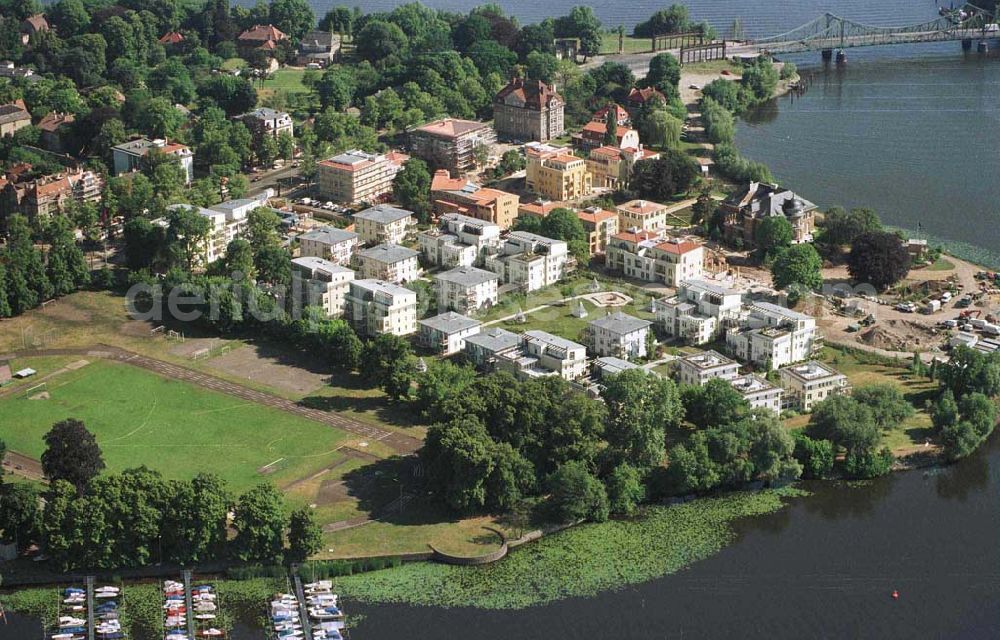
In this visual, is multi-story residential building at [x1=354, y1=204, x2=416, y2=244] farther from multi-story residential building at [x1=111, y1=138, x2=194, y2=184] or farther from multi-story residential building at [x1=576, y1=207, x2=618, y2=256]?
multi-story residential building at [x1=111, y1=138, x2=194, y2=184]

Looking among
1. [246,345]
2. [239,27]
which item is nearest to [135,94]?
[239,27]

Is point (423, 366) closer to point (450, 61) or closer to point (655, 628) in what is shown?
point (655, 628)

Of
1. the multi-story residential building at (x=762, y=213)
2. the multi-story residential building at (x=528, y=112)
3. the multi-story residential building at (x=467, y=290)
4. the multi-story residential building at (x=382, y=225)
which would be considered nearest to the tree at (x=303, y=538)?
the multi-story residential building at (x=467, y=290)

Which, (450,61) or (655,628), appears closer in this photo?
(655,628)

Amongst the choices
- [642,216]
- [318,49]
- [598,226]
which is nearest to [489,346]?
[598,226]

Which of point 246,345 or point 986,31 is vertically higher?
point 986,31

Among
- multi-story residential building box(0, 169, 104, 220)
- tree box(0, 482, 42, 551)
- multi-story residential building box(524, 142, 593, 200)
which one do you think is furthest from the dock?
multi-story residential building box(524, 142, 593, 200)
